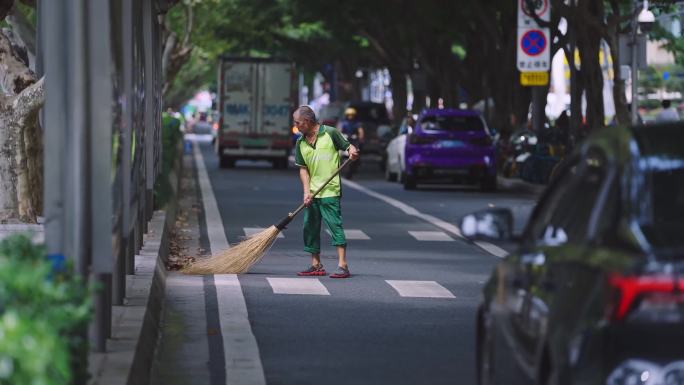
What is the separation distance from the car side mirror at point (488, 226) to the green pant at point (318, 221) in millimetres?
9418

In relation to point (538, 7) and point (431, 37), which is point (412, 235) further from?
point (431, 37)

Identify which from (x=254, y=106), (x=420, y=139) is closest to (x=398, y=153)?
(x=420, y=139)

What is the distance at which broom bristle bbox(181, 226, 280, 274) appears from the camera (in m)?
16.9

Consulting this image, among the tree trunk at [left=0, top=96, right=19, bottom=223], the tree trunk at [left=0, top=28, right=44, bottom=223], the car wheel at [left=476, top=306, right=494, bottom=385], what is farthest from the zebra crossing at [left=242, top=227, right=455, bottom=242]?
the car wheel at [left=476, top=306, right=494, bottom=385]

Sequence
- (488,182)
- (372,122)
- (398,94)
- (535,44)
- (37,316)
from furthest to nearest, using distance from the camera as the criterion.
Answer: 1. (398,94)
2. (372,122)
3. (535,44)
4. (488,182)
5. (37,316)

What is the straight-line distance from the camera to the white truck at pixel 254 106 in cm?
5072

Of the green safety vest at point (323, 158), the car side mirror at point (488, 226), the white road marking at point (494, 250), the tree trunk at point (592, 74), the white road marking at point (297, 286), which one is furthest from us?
the tree trunk at point (592, 74)

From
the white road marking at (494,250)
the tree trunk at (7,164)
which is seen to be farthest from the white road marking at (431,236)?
the tree trunk at (7,164)

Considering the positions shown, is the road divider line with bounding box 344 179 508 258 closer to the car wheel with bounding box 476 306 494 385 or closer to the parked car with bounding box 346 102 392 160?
the car wheel with bounding box 476 306 494 385

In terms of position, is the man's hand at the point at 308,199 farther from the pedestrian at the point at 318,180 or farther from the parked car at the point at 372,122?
the parked car at the point at 372,122

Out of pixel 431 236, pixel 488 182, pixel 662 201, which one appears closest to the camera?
pixel 662 201

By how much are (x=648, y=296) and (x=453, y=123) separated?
3098 centimetres

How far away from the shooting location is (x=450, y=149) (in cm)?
3622

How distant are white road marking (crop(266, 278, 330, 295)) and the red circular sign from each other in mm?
20825
